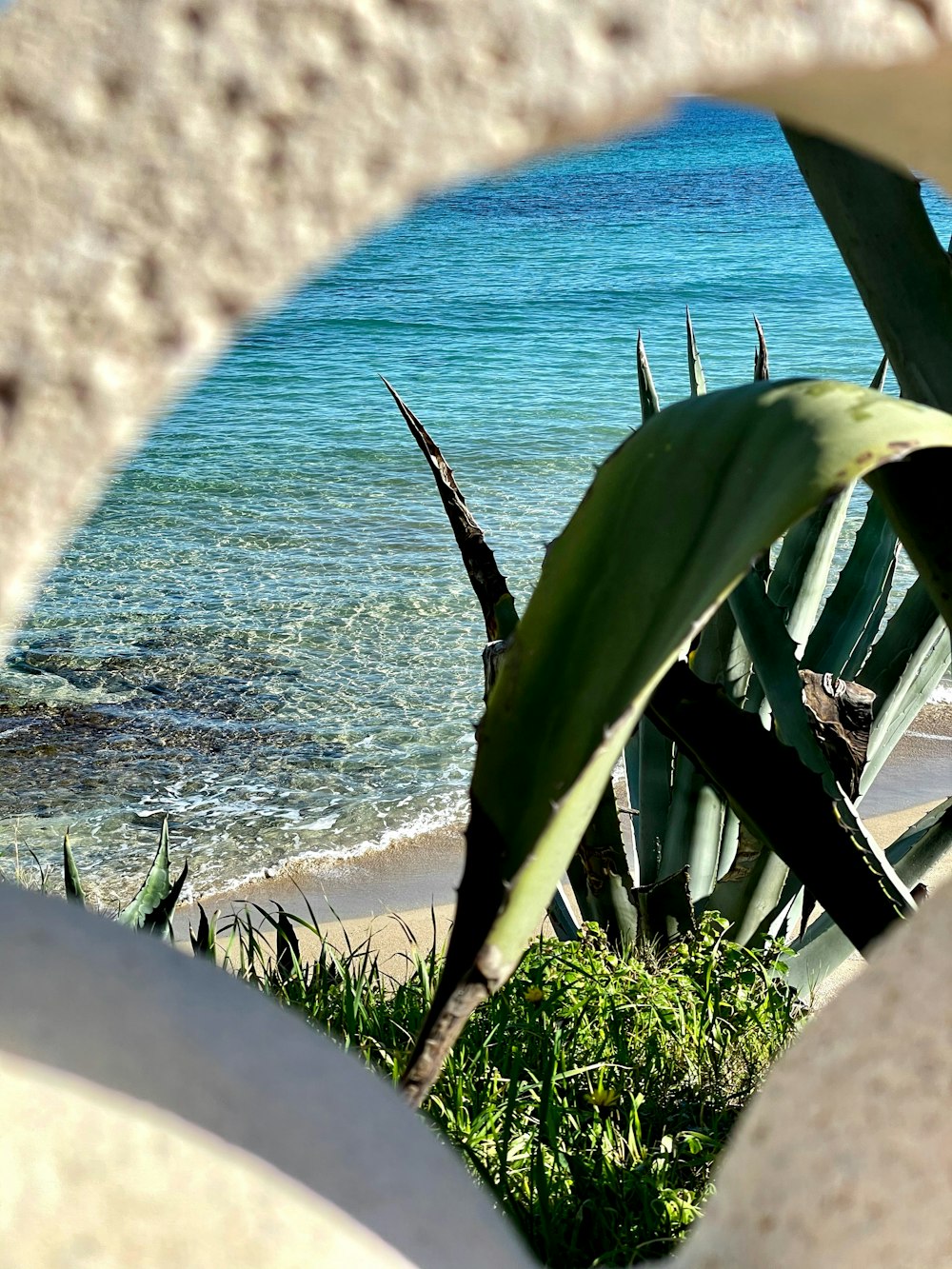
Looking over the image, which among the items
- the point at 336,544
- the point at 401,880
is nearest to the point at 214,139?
the point at 401,880

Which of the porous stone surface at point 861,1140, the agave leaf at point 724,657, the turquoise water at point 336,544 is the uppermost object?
the porous stone surface at point 861,1140

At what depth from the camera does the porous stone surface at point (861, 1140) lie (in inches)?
21.0

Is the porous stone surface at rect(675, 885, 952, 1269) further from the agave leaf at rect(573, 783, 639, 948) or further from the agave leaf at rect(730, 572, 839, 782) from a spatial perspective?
the agave leaf at rect(573, 783, 639, 948)

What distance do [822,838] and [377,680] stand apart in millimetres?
4863

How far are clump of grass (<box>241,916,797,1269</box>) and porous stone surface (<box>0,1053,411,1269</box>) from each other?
1153 mm

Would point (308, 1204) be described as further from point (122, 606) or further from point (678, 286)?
point (678, 286)

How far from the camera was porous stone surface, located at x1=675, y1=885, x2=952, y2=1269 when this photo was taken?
1.75 feet

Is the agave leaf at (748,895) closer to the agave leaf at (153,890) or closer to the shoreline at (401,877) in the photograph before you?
the agave leaf at (153,890)

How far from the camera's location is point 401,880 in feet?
14.1

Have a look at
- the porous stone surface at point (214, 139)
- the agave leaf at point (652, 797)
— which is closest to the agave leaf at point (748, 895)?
the agave leaf at point (652, 797)

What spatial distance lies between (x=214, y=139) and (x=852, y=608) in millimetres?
1989

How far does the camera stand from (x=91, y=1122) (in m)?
0.43

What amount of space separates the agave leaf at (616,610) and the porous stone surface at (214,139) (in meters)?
0.20

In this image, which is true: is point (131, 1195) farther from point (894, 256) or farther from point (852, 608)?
point (852, 608)
